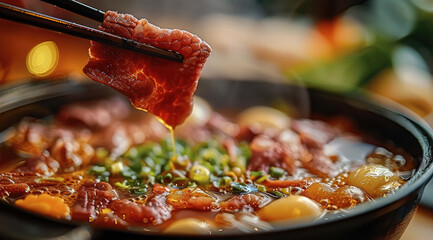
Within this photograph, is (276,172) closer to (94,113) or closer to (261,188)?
(261,188)

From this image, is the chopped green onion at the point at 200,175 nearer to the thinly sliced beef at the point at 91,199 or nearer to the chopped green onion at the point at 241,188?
the chopped green onion at the point at 241,188

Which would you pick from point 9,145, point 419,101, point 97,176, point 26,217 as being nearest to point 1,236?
point 26,217

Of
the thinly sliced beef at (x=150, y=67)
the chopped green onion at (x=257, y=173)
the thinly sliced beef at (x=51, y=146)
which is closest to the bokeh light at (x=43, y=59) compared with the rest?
the thinly sliced beef at (x=51, y=146)

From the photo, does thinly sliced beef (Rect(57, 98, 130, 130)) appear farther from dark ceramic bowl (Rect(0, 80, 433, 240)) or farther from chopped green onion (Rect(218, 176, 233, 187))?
chopped green onion (Rect(218, 176, 233, 187))

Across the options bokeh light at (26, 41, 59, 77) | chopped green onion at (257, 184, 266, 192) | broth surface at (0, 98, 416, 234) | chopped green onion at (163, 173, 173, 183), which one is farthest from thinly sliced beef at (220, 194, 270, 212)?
bokeh light at (26, 41, 59, 77)

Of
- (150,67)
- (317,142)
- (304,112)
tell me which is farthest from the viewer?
(304,112)

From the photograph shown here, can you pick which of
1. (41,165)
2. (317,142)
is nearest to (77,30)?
(41,165)

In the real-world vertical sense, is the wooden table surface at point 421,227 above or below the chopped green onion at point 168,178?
above
